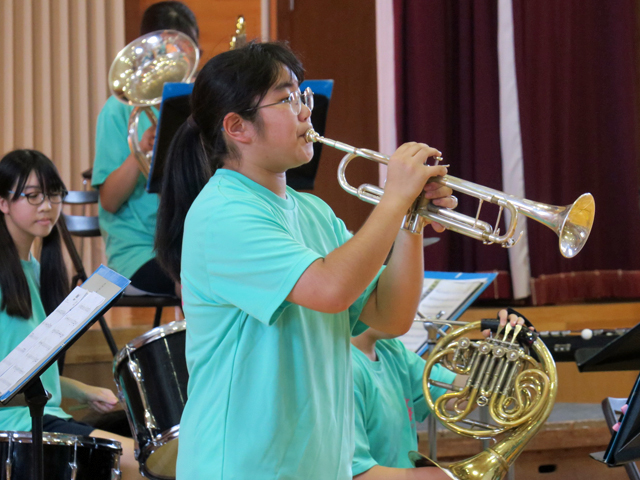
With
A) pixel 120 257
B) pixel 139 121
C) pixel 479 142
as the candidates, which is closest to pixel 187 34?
pixel 139 121

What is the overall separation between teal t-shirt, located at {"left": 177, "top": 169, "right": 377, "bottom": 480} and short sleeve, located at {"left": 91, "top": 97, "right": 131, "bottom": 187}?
186cm

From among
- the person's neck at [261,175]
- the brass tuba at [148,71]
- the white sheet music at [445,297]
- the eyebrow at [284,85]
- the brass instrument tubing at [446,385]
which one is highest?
the brass tuba at [148,71]

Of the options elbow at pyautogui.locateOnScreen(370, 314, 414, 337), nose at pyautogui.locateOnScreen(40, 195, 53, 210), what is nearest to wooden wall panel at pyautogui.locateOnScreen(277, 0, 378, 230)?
nose at pyautogui.locateOnScreen(40, 195, 53, 210)

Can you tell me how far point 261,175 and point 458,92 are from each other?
2.75m

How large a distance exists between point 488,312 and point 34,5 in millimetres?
2728

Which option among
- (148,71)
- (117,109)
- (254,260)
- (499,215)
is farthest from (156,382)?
(117,109)

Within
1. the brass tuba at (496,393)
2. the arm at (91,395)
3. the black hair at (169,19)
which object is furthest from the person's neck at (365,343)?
the black hair at (169,19)

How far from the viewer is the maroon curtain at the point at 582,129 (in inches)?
151

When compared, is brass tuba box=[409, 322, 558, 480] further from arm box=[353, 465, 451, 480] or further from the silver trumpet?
the silver trumpet

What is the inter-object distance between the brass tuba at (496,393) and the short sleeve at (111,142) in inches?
65.2

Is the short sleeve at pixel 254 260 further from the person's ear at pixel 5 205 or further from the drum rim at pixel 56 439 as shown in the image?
the person's ear at pixel 5 205

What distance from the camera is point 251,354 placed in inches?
48.5

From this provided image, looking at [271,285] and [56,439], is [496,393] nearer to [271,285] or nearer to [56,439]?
[271,285]

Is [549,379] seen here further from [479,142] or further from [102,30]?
[102,30]
